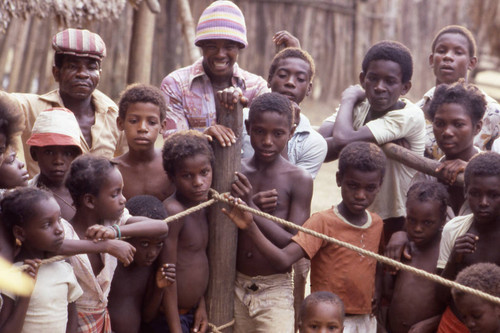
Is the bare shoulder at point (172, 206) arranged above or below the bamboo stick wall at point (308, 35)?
below

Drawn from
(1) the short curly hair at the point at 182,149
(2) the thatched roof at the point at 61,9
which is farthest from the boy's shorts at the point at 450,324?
(2) the thatched roof at the point at 61,9

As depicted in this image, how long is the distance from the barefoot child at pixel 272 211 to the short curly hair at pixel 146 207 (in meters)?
0.43

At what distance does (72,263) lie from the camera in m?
3.36

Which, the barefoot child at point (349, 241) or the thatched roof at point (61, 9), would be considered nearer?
the barefoot child at point (349, 241)

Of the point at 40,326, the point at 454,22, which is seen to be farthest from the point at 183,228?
the point at 454,22

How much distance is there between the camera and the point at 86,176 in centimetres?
339

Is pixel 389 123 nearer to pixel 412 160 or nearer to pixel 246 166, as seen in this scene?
pixel 412 160

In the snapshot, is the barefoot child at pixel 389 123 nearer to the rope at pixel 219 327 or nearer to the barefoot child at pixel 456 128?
the barefoot child at pixel 456 128

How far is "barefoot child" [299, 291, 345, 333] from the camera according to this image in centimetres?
356

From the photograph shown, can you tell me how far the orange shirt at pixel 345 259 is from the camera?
150 inches

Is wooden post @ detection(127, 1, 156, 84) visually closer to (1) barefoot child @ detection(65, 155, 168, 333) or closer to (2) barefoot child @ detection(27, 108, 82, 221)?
(2) barefoot child @ detection(27, 108, 82, 221)

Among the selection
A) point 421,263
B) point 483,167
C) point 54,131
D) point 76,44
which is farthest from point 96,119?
point 483,167

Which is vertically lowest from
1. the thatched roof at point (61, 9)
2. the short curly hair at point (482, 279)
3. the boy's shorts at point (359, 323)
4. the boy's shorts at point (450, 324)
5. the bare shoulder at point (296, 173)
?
the boy's shorts at point (359, 323)

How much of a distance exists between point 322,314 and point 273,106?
1082 mm
